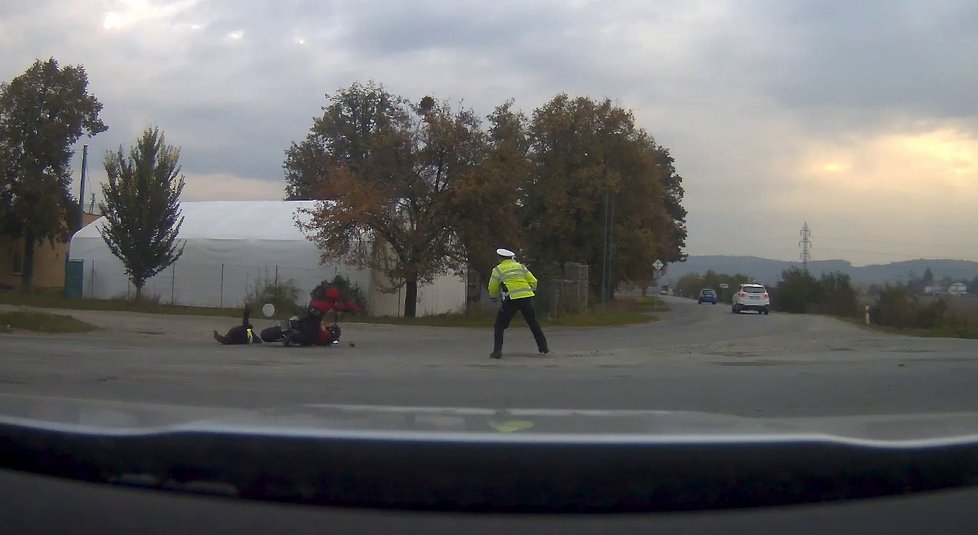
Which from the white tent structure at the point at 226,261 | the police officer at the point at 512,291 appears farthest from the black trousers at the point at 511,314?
the white tent structure at the point at 226,261

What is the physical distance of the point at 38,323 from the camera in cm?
1738

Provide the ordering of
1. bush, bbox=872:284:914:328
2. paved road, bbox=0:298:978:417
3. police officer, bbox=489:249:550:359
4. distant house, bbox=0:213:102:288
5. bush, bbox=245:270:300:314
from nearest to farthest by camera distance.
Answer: paved road, bbox=0:298:978:417 < police officer, bbox=489:249:550:359 < bush, bbox=245:270:300:314 < bush, bbox=872:284:914:328 < distant house, bbox=0:213:102:288

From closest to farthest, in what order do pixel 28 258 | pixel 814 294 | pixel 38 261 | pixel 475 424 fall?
pixel 475 424 → pixel 28 258 → pixel 38 261 → pixel 814 294

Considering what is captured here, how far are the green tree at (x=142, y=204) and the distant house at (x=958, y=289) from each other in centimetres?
2804

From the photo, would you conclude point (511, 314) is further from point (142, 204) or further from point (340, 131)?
point (340, 131)

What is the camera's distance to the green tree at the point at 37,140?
38500mm

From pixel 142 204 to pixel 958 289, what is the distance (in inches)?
1182

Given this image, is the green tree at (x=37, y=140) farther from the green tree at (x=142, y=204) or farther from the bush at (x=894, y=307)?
the bush at (x=894, y=307)

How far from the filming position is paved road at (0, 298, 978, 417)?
278 inches

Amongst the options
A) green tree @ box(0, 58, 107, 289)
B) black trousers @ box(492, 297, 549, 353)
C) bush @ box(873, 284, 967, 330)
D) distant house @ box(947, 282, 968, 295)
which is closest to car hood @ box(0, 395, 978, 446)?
black trousers @ box(492, 297, 549, 353)

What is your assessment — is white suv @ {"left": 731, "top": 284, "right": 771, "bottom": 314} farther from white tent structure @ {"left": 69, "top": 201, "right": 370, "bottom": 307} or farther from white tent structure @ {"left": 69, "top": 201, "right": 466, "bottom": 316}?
white tent structure @ {"left": 69, "top": 201, "right": 370, "bottom": 307}

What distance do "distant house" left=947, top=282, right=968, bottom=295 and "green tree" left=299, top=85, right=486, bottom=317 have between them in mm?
18281

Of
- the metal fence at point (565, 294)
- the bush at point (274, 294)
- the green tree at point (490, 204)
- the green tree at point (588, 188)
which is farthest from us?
the green tree at point (588, 188)

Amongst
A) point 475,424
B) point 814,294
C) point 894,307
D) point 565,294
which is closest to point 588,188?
point 565,294
